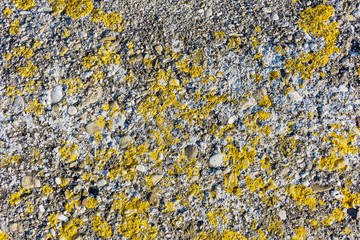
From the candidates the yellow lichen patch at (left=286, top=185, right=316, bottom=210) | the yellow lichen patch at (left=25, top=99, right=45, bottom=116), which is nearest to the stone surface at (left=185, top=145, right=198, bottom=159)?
the yellow lichen patch at (left=286, top=185, right=316, bottom=210)

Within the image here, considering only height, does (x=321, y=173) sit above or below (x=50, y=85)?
below

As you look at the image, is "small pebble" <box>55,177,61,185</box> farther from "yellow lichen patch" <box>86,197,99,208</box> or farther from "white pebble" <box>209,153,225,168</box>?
"white pebble" <box>209,153,225,168</box>

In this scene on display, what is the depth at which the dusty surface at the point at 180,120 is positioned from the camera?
6.97ft

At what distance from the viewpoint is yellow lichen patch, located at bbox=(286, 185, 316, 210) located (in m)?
2.12

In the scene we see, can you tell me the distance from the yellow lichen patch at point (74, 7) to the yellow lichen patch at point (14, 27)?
0.35 metres

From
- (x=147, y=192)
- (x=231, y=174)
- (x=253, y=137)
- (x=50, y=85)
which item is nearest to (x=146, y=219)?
(x=147, y=192)

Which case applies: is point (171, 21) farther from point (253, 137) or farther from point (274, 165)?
point (274, 165)

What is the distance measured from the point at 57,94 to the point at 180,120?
3.46ft

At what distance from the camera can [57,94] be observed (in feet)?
7.70

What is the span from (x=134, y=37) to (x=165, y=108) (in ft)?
2.33

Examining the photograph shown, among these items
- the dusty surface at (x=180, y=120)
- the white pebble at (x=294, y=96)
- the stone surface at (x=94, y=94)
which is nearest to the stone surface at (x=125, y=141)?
the dusty surface at (x=180, y=120)

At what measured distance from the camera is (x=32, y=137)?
2.28 m

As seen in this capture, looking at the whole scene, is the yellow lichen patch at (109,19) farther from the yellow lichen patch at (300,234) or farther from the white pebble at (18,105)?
the yellow lichen patch at (300,234)

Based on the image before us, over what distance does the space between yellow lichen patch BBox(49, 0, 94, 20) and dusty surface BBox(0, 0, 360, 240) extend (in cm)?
1
